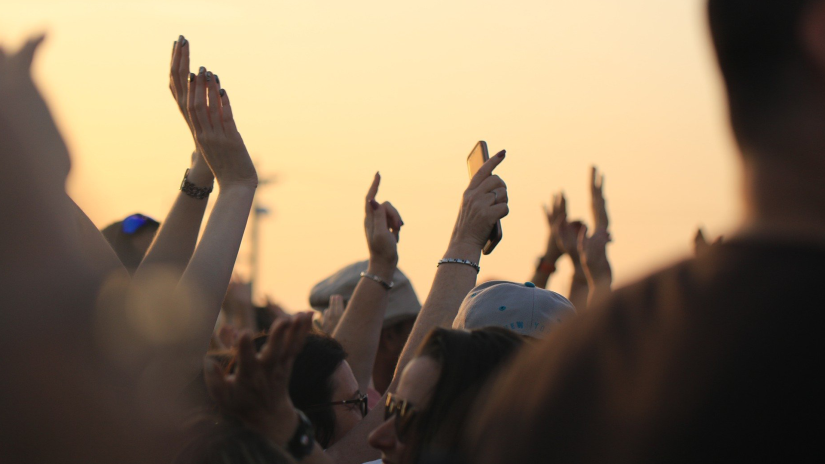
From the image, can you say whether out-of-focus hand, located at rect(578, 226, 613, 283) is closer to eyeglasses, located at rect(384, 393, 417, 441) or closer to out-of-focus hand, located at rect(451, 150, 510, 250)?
out-of-focus hand, located at rect(451, 150, 510, 250)

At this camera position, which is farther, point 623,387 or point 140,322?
point 140,322

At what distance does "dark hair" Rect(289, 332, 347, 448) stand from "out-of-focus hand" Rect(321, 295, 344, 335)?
1863 millimetres

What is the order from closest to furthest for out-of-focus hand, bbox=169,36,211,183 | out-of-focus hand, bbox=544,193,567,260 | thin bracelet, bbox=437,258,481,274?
out-of-focus hand, bbox=169,36,211,183 → thin bracelet, bbox=437,258,481,274 → out-of-focus hand, bbox=544,193,567,260

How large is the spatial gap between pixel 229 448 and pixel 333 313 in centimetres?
318

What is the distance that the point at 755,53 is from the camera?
38.8 inches

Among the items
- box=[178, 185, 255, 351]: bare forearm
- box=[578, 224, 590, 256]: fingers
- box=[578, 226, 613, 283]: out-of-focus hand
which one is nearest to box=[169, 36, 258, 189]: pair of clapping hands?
box=[178, 185, 255, 351]: bare forearm

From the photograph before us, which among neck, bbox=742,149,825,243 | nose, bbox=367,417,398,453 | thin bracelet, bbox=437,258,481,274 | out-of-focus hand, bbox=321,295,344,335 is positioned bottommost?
out-of-focus hand, bbox=321,295,344,335

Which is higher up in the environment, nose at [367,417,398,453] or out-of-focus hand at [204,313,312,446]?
out-of-focus hand at [204,313,312,446]

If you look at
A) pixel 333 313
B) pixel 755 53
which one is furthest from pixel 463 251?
pixel 755 53

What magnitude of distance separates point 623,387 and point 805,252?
24 centimetres

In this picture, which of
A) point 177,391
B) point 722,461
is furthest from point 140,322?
point 722,461

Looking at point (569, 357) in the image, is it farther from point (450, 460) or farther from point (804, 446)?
point (450, 460)

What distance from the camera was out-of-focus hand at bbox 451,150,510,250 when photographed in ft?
10.6

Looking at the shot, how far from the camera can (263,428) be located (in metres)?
1.61
